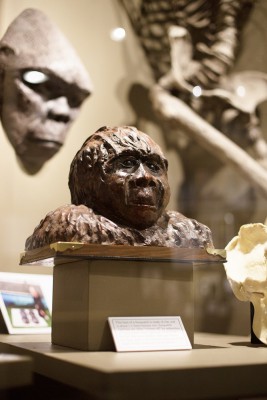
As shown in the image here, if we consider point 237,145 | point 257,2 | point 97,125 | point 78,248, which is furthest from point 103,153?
point 257,2

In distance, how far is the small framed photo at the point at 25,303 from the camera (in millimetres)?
1979

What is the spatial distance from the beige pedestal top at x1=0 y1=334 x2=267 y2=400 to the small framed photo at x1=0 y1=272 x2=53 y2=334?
53 centimetres

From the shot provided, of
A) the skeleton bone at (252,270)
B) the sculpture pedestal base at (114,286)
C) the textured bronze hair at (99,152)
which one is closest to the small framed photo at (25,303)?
the sculpture pedestal base at (114,286)

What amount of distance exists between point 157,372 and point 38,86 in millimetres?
1377

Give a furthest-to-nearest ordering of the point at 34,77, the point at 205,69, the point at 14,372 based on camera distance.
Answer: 1. the point at 205,69
2. the point at 34,77
3. the point at 14,372

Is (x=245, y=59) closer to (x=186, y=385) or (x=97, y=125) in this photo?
(x=97, y=125)

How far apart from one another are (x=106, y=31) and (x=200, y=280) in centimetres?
101

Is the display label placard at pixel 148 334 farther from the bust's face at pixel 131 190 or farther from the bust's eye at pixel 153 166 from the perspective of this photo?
the bust's eye at pixel 153 166

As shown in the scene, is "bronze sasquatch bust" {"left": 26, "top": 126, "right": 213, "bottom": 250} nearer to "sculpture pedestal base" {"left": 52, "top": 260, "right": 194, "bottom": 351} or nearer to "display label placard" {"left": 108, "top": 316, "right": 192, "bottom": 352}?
"sculpture pedestal base" {"left": 52, "top": 260, "right": 194, "bottom": 351}

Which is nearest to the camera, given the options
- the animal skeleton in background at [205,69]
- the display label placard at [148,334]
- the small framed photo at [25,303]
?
the display label placard at [148,334]

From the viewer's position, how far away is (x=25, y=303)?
2059mm

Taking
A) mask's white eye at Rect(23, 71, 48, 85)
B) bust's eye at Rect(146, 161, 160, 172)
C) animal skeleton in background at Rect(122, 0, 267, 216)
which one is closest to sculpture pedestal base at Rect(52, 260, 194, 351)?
bust's eye at Rect(146, 161, 160, 172)

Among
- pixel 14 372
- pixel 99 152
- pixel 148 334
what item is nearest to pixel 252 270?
pixel 148 334

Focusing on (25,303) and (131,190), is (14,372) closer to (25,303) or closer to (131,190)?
(131,190)
